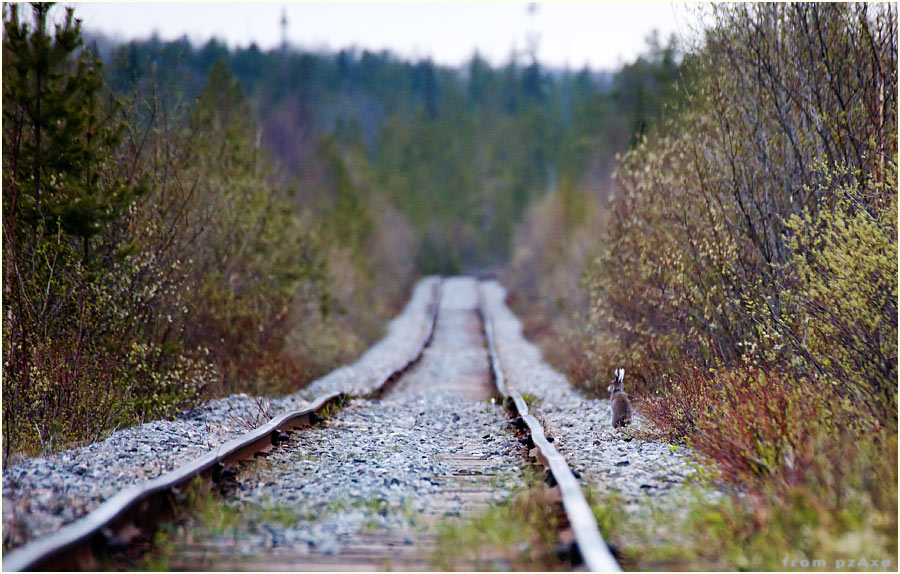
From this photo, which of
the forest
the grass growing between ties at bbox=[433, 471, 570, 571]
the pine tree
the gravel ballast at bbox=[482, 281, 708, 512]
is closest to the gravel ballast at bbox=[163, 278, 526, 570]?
the grass growing between ties at bbox=[433, 471, 570, 571]

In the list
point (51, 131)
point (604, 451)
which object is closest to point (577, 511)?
point (604, 451)

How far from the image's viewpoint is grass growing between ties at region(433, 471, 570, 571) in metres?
4.32

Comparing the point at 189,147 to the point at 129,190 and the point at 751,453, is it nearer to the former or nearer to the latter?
the point at 129,190

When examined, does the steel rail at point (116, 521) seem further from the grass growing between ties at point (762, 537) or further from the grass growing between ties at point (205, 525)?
the grass growing between ties at point (762, 537)

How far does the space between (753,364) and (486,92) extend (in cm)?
10276

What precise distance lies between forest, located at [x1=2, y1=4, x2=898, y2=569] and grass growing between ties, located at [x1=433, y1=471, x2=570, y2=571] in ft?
1.83

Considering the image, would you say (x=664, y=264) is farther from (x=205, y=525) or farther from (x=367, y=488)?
(x=205, y=525)

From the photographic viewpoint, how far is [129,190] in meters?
10.2

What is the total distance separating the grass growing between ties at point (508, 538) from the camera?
432 centimetres

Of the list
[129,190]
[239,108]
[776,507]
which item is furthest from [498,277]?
[776,507]

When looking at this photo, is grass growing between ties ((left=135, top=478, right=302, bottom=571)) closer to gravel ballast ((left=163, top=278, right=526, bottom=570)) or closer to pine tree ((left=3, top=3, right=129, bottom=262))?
gravel ballast ((left=163, top=278, right=526, bottom=570))

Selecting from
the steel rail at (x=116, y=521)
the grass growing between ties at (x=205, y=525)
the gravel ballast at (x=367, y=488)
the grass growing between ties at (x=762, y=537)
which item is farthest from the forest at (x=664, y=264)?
the grass growing between ties at (x=205, y=525)

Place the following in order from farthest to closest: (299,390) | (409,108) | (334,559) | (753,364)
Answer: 1. (409,108)
2. (299,390)
3. (753,364)
4. (334,559)

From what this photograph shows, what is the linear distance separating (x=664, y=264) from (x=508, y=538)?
7.40m
